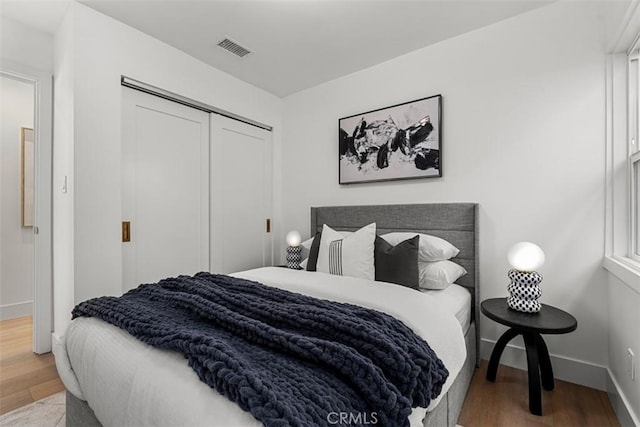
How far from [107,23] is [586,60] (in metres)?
3.25

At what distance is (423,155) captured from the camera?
8.37ft

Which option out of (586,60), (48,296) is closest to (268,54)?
(586,60)

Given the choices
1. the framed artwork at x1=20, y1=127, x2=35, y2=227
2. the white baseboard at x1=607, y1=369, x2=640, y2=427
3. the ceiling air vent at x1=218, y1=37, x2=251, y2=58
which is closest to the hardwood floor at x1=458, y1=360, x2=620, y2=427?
the white baseboard at x1=607, y1=369, x2=640, y2=427

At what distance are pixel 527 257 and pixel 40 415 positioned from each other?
2903mm

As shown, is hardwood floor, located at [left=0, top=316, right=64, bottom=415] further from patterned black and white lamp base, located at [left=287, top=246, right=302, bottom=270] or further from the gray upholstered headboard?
the gray upholstered headboard

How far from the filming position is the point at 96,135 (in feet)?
7.11

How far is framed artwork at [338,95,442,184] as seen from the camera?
251 centimetres

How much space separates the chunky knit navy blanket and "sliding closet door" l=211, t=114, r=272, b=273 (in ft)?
5.54

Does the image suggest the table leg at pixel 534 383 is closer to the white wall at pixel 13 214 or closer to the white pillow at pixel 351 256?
the white pillow at pixel 351 256

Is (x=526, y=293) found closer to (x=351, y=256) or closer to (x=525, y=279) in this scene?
(x=525, y=279)

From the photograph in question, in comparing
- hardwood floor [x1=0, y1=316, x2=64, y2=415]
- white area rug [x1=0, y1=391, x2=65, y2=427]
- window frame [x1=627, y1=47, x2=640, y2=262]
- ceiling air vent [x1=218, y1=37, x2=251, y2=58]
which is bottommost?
hardwood floor [x1=0, y1=316, x2=64, y2=415]

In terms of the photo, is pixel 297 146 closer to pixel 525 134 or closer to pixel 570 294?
pixel 525 134

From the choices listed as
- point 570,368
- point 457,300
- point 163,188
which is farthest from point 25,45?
point 570,368

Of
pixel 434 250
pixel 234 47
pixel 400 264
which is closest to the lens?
pixel 400 264
